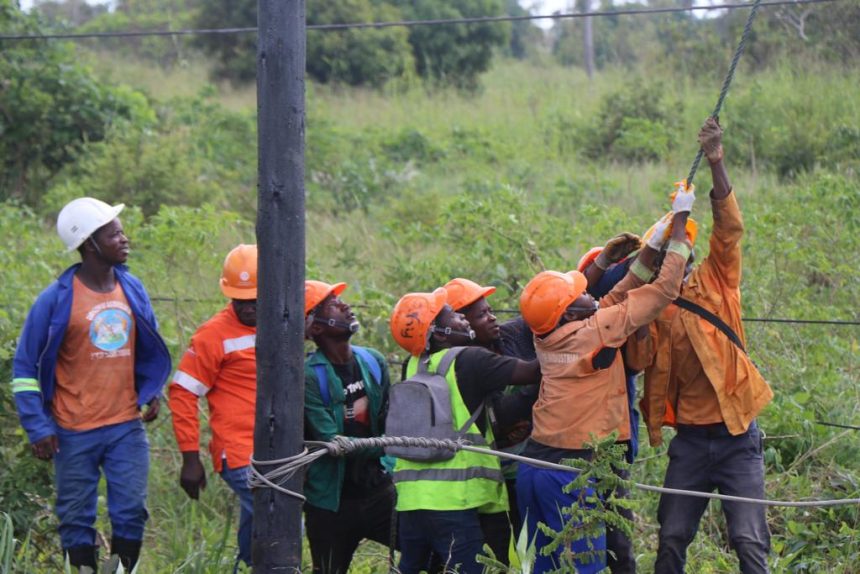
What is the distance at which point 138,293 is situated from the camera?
19.6 feet

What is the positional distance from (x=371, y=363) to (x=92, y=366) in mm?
1402

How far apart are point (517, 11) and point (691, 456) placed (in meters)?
31.1

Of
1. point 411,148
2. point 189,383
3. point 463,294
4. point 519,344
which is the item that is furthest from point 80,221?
point 411,148

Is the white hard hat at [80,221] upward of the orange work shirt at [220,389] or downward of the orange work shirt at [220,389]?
upward

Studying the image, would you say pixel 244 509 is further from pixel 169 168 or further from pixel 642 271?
pixel 169 168

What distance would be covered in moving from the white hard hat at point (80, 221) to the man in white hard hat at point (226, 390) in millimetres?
671

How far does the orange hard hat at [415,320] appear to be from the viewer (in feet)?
16.9

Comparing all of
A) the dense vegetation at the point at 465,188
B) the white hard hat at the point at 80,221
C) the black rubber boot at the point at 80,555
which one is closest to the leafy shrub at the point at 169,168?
the dense vegetation at the point at 465,188

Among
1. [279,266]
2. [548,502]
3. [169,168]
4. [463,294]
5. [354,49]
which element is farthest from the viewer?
[354,49]

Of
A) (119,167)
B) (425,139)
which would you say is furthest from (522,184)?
(119,167)

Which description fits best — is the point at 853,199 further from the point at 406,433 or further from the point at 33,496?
the point at 33,496

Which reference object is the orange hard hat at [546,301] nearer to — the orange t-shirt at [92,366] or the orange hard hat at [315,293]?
the orange hard hat at [315,293]

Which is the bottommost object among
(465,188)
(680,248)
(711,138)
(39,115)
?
(465,188)

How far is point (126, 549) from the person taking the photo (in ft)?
18.9
